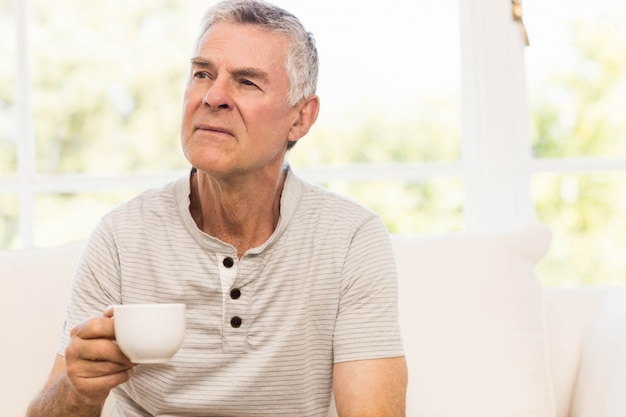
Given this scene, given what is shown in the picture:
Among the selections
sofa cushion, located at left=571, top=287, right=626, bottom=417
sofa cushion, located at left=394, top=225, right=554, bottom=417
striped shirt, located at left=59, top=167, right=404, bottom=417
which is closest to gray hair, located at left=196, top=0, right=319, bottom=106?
striped shirt, located at left=59, top=167, right=404, bottom=417

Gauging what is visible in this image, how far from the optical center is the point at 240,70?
6.12ft

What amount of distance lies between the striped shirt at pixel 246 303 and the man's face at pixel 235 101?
0.58 feet

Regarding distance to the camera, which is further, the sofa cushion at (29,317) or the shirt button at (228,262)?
the sofa cushion at (29,317)

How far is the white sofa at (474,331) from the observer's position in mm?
2160

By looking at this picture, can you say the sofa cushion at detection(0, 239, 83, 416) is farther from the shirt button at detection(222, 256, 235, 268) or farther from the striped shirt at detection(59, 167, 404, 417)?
the shirt button at detection(222, 256, 235, 268)

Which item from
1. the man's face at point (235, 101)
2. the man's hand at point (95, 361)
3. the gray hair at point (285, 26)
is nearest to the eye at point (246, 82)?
the man's face at point (235, 101)

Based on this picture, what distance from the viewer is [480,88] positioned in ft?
9.66

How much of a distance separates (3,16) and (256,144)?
1.56 metres

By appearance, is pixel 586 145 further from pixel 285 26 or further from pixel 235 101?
pixel 235 101

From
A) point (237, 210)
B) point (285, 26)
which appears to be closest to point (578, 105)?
point (285, 26)

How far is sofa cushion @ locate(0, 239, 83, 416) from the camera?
7.04 feet

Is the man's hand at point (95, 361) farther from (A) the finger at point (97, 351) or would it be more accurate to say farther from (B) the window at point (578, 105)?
(B) the window at point (578, 105)

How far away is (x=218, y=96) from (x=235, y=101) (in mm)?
48

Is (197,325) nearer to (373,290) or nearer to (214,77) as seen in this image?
(373,290)
